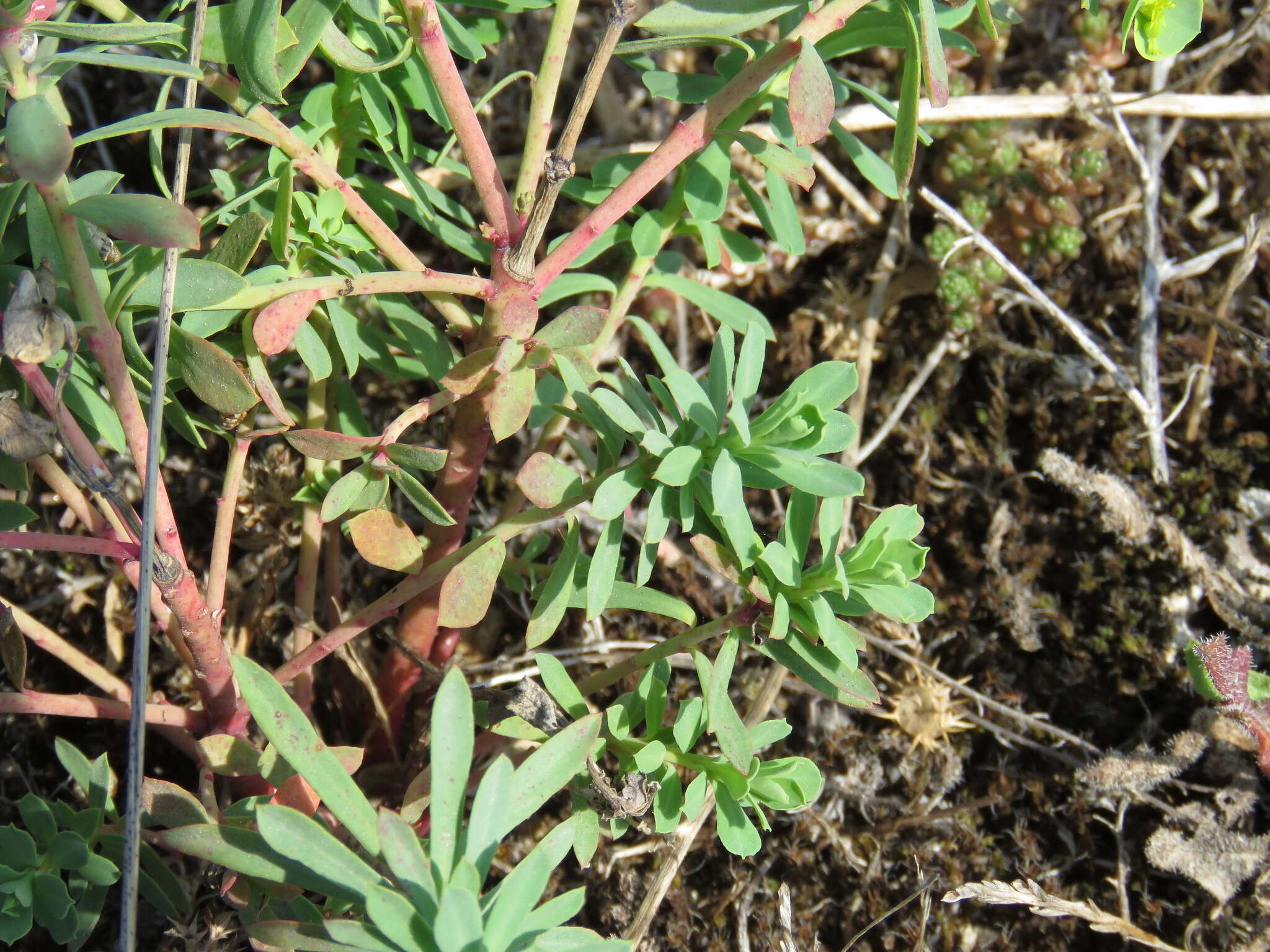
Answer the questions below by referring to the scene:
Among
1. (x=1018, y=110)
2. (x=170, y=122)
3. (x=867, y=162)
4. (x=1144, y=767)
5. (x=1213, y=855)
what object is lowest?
(x=1213, y=855)

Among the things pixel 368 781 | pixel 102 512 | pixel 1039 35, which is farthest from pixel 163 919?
pixel 1039 35

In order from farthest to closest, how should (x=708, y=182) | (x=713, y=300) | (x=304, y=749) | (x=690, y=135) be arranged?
(x=713, y=300), (x=708, y=182), (x=690, y=135), (x=304, y=749)

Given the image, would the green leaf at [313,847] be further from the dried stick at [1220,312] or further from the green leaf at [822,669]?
the dried stick at [1220,312]

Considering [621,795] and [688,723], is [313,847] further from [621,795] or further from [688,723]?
[688,723]

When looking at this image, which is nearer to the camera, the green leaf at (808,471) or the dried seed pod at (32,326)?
the dried seed pod at (32,326)

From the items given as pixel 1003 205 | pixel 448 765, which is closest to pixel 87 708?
pixel 448 765

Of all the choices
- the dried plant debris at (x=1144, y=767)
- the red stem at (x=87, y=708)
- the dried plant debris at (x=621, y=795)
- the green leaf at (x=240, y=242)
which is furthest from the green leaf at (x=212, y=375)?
the dried plant debris at (x=1144, y=767)
